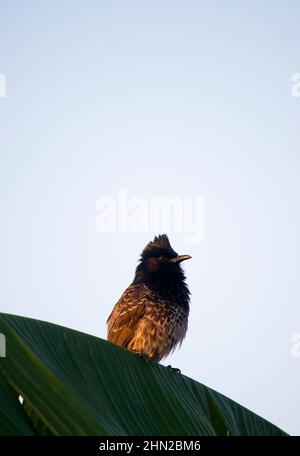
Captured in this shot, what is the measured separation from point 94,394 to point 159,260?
4156 mm

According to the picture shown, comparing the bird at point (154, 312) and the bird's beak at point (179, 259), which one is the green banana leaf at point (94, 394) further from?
the bird's beak at point (179, 259)

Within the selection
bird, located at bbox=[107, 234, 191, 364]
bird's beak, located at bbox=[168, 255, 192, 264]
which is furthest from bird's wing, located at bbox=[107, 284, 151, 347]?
bird's beak, located at bbox=[168, 255, 192, 264]

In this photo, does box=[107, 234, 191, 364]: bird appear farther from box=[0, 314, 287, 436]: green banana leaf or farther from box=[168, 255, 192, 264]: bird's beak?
box=[0, 314, 287, 436]: green banana leaf

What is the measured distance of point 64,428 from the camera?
3779 millimetres

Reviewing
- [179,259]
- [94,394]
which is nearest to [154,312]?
[179,259]

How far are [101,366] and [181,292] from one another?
3381 mm

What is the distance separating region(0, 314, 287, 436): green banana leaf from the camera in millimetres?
3877

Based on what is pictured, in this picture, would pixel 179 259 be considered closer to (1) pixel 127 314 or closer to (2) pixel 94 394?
(1) pixel 127 314

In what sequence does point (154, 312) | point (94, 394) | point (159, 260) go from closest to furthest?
point (94, 394), point (154, 312), point (159, 260)

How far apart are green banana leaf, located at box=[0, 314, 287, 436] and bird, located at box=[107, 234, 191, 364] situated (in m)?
2.25

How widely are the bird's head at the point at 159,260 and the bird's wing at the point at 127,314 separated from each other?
32 cm

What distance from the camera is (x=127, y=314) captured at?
7891 millimetres

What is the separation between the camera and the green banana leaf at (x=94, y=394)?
153 inches
